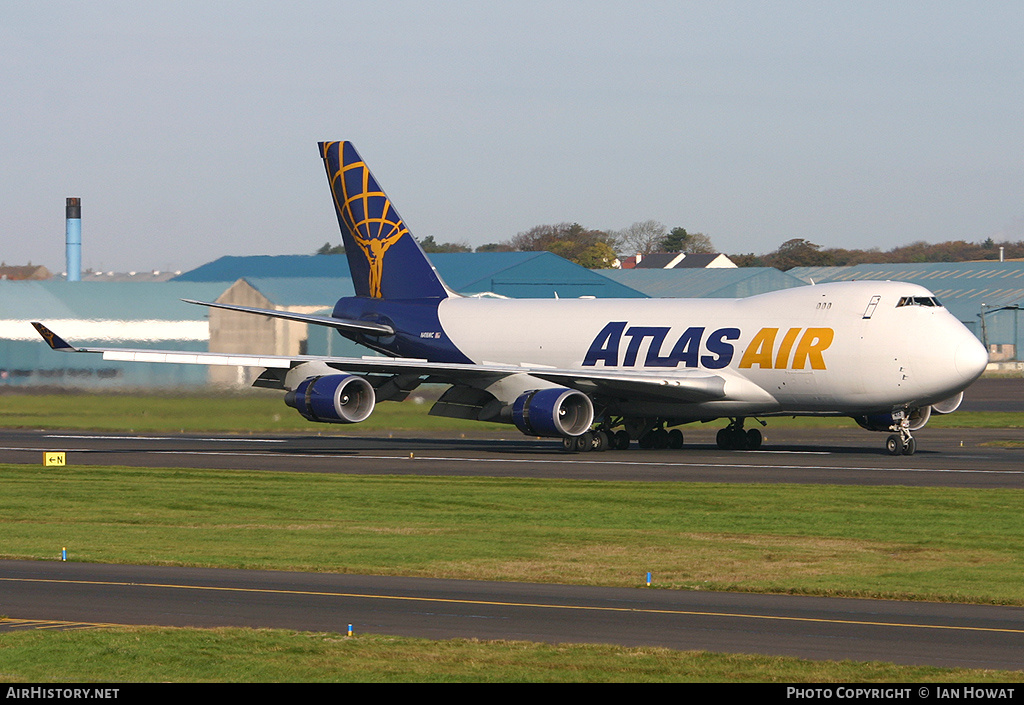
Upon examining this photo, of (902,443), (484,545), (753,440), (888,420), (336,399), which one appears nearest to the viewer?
(484,545)

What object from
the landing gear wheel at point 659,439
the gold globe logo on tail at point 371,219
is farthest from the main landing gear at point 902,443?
the gold globe logo on tail at point 371,219

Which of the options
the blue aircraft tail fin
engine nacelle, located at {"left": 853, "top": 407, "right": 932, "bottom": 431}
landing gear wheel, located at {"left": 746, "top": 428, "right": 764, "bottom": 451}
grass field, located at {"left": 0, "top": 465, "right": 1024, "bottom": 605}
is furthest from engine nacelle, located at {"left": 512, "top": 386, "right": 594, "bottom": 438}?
the blue aircraft tail fin

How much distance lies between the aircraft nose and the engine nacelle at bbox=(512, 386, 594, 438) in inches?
439

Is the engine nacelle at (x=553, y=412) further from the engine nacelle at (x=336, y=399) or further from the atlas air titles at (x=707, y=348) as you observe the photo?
the engine nacelle at (x=336, y=399)

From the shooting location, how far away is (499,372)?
1804 inches

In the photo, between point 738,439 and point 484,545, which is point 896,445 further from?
point 484,545

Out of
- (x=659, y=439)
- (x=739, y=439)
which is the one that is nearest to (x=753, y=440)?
(x=739, y=439)

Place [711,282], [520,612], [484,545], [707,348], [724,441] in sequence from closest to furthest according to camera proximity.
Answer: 1. [520,612]
2. [484,545]
3. [707,348]
4. [724,441]
5. [711,282]

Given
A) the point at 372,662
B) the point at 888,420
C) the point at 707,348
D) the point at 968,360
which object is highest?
the point at 707,348

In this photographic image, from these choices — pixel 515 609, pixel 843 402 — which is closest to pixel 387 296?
pixel 843 402

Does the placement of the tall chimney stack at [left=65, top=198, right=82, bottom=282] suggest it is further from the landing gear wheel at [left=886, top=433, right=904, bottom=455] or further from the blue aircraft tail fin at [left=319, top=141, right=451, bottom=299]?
the landing gear wheel at [left=886, top=433, right=904, bottom=455]

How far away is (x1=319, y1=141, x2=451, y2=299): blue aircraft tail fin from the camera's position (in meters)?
54.6

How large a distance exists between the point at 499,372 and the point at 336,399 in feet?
17.0

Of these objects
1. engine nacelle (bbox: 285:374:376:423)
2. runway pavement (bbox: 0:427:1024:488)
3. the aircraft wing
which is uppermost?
the aircraft wing
